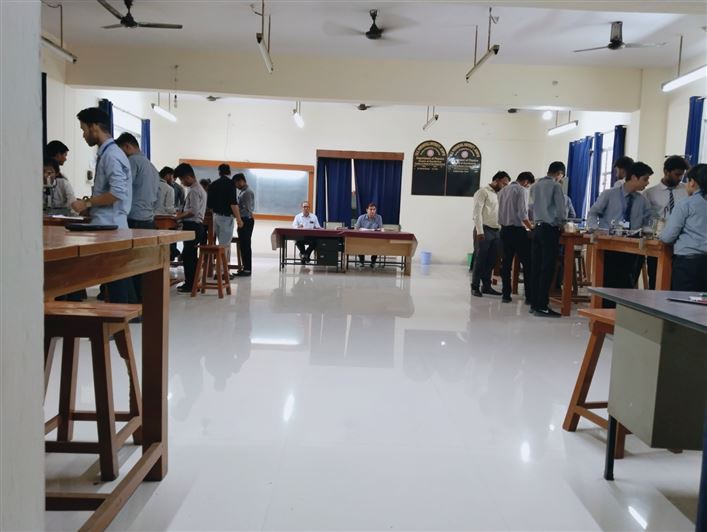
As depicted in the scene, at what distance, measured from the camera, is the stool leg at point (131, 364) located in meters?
1.82

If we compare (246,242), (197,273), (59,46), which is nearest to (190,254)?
(197,273)

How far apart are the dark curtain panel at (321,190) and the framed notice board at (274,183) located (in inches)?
6.9

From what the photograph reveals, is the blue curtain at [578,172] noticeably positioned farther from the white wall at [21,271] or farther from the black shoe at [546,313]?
the white wall at [21,271]

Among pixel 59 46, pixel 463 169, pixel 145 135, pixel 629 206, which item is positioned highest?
pixel 59 46

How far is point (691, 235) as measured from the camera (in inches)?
131

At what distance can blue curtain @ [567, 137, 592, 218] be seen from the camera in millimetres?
8992

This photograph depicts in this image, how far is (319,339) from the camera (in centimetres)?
380

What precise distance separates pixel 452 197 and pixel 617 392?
31.0 ft

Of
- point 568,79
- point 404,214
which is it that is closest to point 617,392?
point 568,79

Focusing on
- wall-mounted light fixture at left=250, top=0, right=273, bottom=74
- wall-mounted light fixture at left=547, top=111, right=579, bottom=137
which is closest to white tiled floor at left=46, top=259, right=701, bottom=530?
wall-mounted light fixture at left=250, top=0, right=273, bottom=74

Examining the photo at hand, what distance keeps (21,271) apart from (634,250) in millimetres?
4255

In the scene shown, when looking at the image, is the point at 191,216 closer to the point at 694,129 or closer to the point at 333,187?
the point at 333,187

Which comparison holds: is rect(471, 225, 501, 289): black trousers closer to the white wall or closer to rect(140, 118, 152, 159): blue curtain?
the white wall

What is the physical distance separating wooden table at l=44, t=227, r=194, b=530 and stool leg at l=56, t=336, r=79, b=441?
0.35 m
